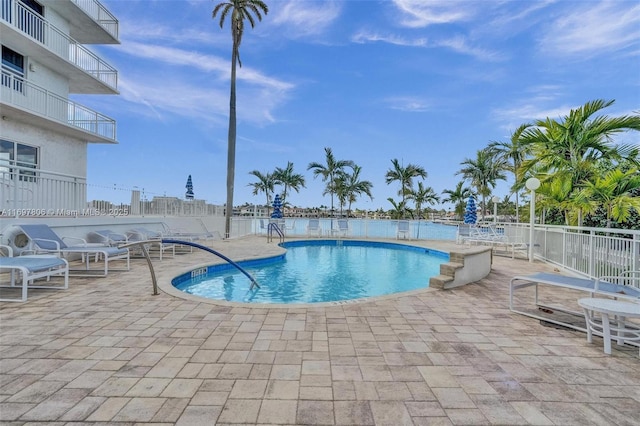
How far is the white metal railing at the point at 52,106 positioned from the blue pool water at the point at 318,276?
25.8 ft

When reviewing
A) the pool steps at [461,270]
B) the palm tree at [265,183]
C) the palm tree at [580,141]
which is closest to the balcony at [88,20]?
the pool steps at [461,270]

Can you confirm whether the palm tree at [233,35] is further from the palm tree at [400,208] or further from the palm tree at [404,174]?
the palm tree at [400,208]

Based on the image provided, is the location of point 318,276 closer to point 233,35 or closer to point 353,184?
point 233,35

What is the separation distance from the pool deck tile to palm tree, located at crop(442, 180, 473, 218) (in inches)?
953

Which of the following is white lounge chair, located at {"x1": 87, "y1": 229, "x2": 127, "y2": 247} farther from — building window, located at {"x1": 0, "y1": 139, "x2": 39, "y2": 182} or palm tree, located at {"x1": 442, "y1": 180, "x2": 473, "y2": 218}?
palm tree, located at {"x1": 442, "y1": 180, "x2": 473, "y2": 218}

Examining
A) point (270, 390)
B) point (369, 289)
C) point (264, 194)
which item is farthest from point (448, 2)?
point (264, 194)

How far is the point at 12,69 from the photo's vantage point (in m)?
9.28

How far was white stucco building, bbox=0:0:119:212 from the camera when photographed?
816cm

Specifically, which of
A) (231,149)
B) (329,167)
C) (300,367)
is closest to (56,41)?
(231,149)

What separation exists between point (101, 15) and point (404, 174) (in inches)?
729

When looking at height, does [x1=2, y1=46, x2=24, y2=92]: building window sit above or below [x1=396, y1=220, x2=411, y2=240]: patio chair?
above

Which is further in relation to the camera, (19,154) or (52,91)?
(52,91)

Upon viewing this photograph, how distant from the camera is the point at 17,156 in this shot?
944cm

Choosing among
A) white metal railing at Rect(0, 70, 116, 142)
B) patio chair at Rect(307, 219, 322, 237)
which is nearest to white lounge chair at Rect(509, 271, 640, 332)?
patio chair at Rect(307, 219, 322, 237)
